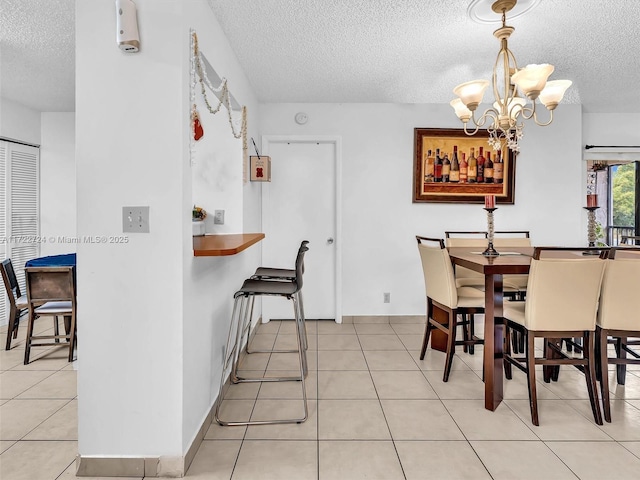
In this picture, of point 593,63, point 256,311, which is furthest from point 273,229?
point 593,63

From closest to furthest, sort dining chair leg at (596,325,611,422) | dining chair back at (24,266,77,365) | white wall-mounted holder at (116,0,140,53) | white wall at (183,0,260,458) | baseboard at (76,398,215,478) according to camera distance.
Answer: white wall-mounted holder at (116,0,140,53) → baseboard at (76,398,215,478) → white wall at (183,0,260,458) → dining chair leg at (596,325,611,422) → dining chair back at (24,266,77,365)

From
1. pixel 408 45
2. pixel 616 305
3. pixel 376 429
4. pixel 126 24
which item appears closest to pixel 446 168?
pixel 408 45

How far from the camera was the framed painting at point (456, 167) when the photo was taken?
408cm

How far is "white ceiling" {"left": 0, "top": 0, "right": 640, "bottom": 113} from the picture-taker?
7.57 ft

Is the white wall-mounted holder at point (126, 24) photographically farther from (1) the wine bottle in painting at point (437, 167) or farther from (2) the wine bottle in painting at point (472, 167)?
(2) the wine bottle in painting at point (472, 167)

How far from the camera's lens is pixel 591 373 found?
2.14 meters

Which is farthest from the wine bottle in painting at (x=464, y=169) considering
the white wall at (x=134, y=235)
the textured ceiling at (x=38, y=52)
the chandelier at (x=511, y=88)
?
the textured ceiling at (x=38, y=52)

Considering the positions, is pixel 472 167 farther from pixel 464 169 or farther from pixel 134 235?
pixel 134 235

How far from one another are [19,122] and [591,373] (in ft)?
18.2

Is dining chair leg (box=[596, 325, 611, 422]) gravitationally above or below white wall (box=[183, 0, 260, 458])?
below

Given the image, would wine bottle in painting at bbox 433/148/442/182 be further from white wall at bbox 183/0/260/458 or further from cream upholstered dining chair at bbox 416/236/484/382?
white wall at bbox 183/0/260/458

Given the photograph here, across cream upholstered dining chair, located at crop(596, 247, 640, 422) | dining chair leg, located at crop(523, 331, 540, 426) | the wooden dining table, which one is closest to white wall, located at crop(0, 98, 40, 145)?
the wooden dining table

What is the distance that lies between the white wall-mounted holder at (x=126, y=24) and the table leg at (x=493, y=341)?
2.18 metres

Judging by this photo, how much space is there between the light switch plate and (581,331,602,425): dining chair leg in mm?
2375
